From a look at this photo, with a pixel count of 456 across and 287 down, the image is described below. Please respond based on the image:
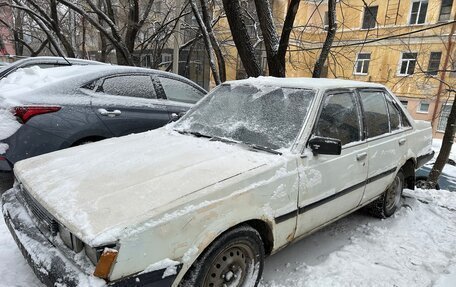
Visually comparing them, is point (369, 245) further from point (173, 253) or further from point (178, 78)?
point (178, 78)

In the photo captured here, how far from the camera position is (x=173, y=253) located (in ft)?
6.57

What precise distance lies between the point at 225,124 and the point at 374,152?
1603 mm

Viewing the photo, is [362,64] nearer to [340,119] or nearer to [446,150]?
[446,150]

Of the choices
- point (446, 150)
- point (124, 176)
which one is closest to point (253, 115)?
point (124, 176)

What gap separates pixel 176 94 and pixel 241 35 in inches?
101

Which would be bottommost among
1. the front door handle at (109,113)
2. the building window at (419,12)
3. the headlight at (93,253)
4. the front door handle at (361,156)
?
the headlight at (93,253)

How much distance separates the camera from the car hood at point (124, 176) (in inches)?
78.4

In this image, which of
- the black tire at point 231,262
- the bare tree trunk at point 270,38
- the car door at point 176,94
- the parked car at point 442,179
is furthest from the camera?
the parked car at point 442,179

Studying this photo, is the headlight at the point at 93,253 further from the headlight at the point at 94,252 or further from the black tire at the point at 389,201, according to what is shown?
the black tire at the point at 389,201

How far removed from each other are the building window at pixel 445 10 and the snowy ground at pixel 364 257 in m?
23.6

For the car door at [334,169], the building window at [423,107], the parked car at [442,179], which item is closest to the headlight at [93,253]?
the car door at [334,169]

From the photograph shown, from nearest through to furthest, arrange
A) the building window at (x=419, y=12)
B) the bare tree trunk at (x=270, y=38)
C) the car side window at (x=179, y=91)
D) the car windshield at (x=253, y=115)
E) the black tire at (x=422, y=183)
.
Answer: the car windshield at (x=253, y=115) → the car side window at (x=179, y=91) → the bare tree trunk at (x=270, y=38) → the black tire at (x=422, y=183) → the building window at (x=419, y=12)

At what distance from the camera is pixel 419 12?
24094 mm

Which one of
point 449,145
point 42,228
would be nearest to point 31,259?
point 42,228
